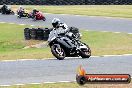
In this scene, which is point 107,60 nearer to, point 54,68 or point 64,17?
point 54,68

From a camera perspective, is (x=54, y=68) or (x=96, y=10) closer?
(x=54, y=68)

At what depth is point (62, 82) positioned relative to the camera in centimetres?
1074

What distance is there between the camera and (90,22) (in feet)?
107

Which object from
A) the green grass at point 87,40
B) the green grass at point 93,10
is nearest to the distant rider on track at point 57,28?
the green grass at point 87,40

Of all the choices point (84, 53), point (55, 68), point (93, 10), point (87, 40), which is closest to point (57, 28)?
point (84, 53)

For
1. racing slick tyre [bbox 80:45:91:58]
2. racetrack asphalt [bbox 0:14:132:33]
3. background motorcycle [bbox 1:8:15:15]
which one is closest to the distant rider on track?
racing slick tyre [bbox 80:45:91:58]

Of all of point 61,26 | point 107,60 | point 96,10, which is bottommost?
point 96,10

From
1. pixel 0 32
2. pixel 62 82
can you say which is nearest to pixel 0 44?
pixel 0 32

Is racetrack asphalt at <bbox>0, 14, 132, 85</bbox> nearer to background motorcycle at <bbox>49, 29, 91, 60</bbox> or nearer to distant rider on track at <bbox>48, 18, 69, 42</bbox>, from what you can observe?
background motorcycle at <bbox>49, 29, 91, 60</bbox>

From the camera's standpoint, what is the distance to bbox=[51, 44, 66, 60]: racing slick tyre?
568 inches

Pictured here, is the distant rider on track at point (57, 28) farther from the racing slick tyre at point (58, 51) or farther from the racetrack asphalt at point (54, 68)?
the racetrack asphalt at point (54, 68)

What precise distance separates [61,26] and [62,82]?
4.00 meters

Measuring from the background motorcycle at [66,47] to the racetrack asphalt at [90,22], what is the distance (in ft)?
43.6

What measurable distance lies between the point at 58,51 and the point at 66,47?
0.32m
